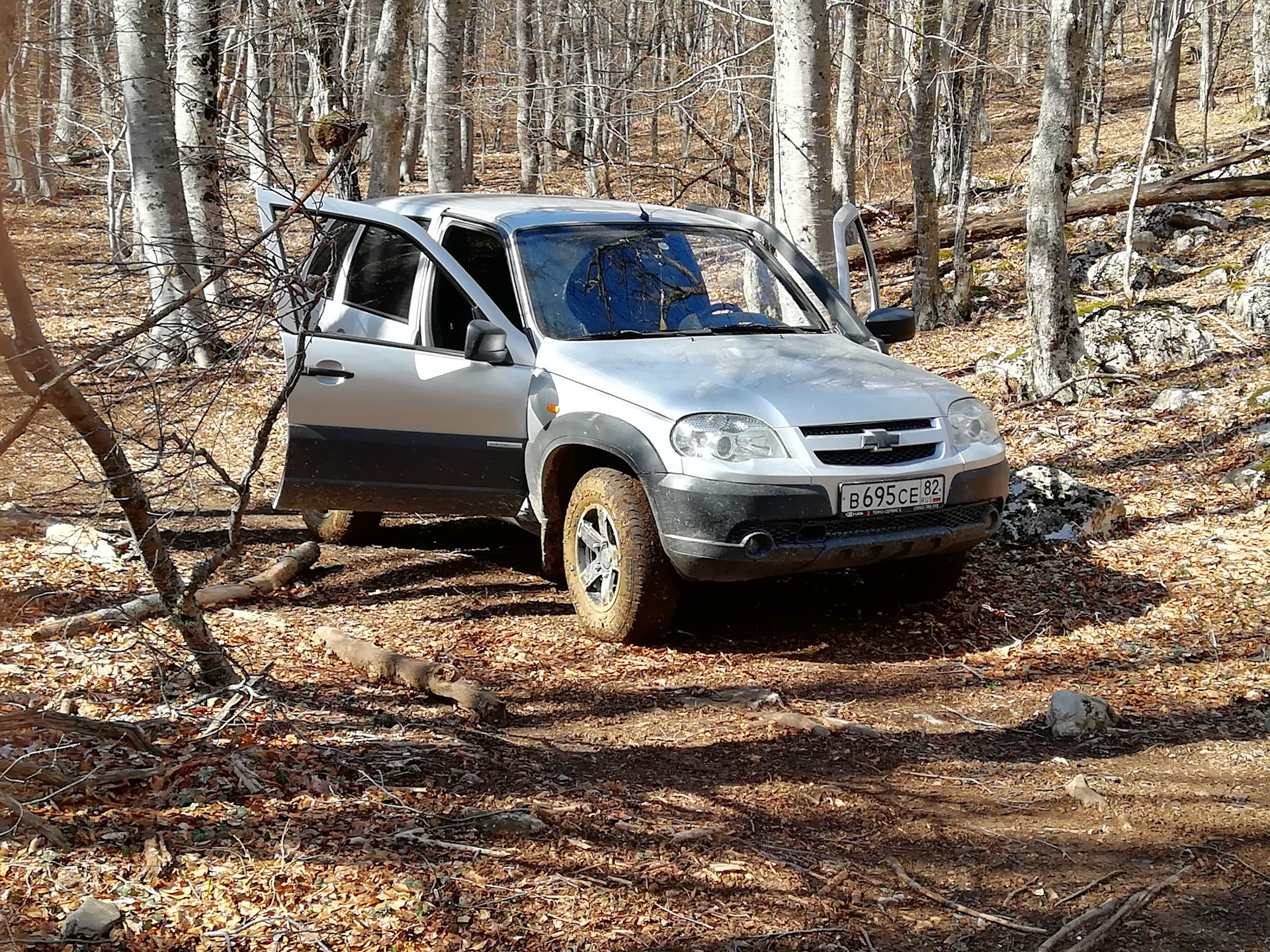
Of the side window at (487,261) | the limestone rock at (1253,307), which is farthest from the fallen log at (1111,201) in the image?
the side window at (487,261)

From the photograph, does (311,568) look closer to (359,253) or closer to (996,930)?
(359,253)

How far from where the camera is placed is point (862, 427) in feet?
16.7

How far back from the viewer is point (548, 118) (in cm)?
2666

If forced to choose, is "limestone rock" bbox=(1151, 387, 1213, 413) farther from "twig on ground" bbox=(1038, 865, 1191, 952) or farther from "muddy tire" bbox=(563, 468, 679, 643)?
"twig on ground" bbox=(1038, 865, 1191, 952)

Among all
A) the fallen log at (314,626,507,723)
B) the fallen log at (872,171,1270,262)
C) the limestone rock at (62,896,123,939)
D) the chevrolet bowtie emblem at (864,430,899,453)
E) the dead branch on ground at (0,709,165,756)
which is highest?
the fallen log at (872,171,1270,262)

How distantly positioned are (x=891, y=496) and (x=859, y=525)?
0.19 m

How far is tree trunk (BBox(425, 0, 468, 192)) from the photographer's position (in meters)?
12.6

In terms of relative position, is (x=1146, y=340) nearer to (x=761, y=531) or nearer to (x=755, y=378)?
(x=755, y=378)

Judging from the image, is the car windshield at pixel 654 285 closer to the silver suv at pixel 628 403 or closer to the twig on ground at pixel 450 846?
the silver suv at pixel 628 403

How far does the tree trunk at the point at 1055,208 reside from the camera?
938 cm

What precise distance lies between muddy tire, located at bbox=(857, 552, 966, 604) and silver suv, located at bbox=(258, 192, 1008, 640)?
1cm

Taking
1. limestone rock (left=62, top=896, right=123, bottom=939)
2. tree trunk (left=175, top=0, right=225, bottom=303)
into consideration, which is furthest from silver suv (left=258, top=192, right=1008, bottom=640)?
tree trunk (left=175, top=0, right=225, bottom=303)

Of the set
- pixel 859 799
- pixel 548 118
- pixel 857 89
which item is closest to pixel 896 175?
pixel 548 118

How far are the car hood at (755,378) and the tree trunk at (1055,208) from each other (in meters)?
4.47
